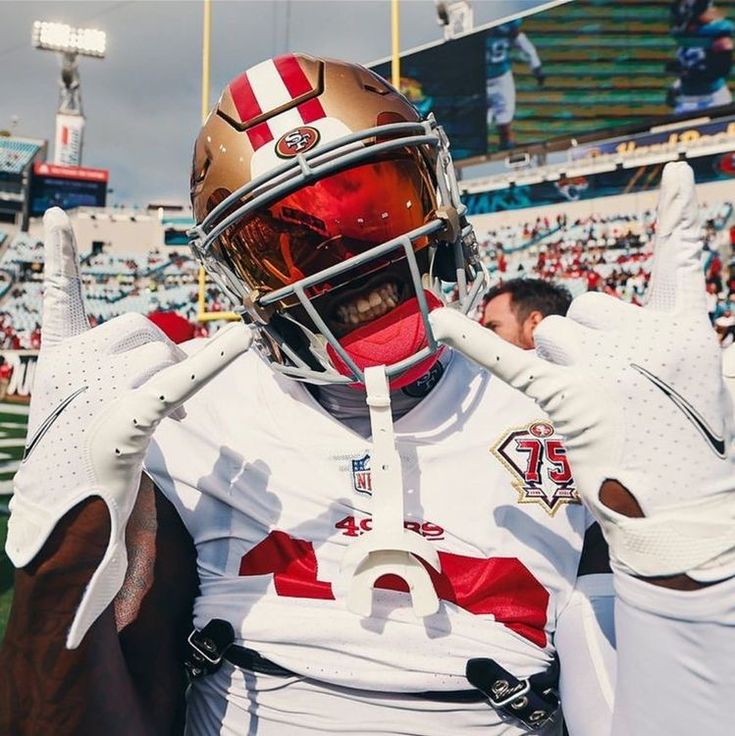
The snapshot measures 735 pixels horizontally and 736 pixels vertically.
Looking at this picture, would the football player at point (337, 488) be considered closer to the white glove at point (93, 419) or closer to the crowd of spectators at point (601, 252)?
the white glove at point (93, 419)

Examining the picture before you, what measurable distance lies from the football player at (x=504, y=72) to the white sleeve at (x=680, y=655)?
17.7 metres

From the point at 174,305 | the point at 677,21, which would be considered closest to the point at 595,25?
the point at 677,21

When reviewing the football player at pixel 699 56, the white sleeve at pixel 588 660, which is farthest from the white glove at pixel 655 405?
the football player at pixel 699 56

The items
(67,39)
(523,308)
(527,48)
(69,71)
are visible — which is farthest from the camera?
(69,71)

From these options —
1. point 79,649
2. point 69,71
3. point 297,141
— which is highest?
point 69,71

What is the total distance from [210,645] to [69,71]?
33.2 m

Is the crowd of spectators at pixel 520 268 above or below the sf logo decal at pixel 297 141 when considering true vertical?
above

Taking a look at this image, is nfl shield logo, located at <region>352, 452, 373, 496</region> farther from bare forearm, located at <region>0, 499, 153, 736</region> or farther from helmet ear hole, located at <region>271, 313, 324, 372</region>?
bare forearm, located at <region>0, 499, 153, 736</region>

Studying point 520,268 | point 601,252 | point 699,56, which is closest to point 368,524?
point 601,252

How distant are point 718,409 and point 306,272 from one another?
22.3 inches

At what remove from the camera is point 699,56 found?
15781 millimetres

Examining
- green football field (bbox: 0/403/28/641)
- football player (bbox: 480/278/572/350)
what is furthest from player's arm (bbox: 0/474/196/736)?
football player (bbox: 480/278/572/350)

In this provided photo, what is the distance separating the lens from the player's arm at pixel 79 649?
0.85 m

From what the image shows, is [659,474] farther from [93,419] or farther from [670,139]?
[670,139]
